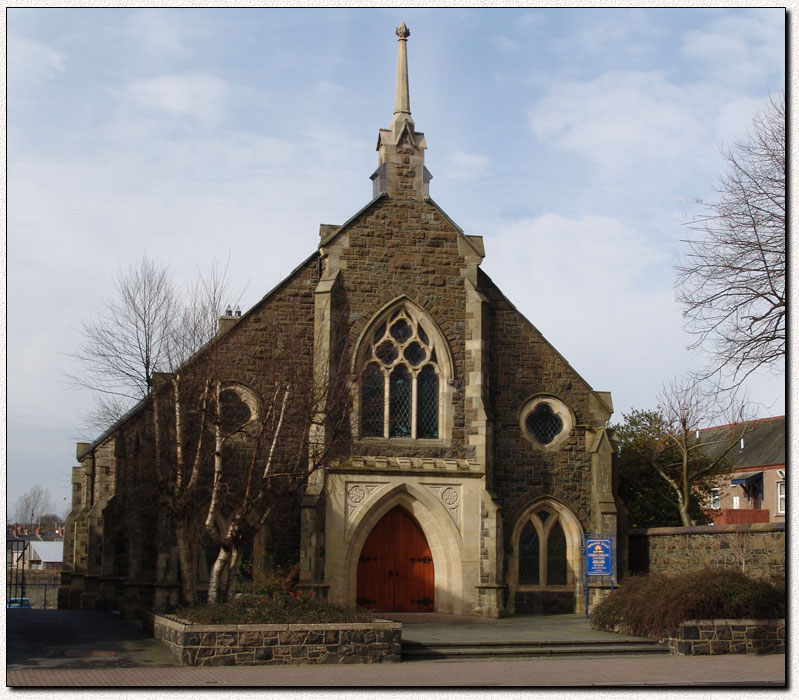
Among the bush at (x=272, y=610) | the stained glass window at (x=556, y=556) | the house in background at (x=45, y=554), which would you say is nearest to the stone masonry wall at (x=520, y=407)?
the stained glass window at (x=556, y=556)

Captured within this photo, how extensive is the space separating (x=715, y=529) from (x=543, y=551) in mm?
4804

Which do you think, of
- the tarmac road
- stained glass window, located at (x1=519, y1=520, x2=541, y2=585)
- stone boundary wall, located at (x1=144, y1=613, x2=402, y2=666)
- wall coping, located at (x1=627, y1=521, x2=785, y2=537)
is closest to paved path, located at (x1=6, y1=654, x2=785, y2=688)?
the tarmac road

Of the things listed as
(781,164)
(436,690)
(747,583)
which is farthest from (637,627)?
(781,164)

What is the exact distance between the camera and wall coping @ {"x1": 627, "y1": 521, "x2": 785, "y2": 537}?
19.9 meters

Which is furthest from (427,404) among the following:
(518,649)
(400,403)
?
(518,649)

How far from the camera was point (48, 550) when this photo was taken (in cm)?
7462

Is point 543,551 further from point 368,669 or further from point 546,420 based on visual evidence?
point 368,669

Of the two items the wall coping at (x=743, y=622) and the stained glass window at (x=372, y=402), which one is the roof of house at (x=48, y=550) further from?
the wall coping at (x=743, y=622)

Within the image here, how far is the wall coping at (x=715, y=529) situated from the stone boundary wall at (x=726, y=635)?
2.42 meters

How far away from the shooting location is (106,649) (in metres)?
17.2

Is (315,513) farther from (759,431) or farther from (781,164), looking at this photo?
(759,431)

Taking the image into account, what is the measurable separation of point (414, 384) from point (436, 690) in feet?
40.3

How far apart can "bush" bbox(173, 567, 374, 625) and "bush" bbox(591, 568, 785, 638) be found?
4.98 meters

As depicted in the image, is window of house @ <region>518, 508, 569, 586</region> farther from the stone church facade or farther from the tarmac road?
the tarmac road
